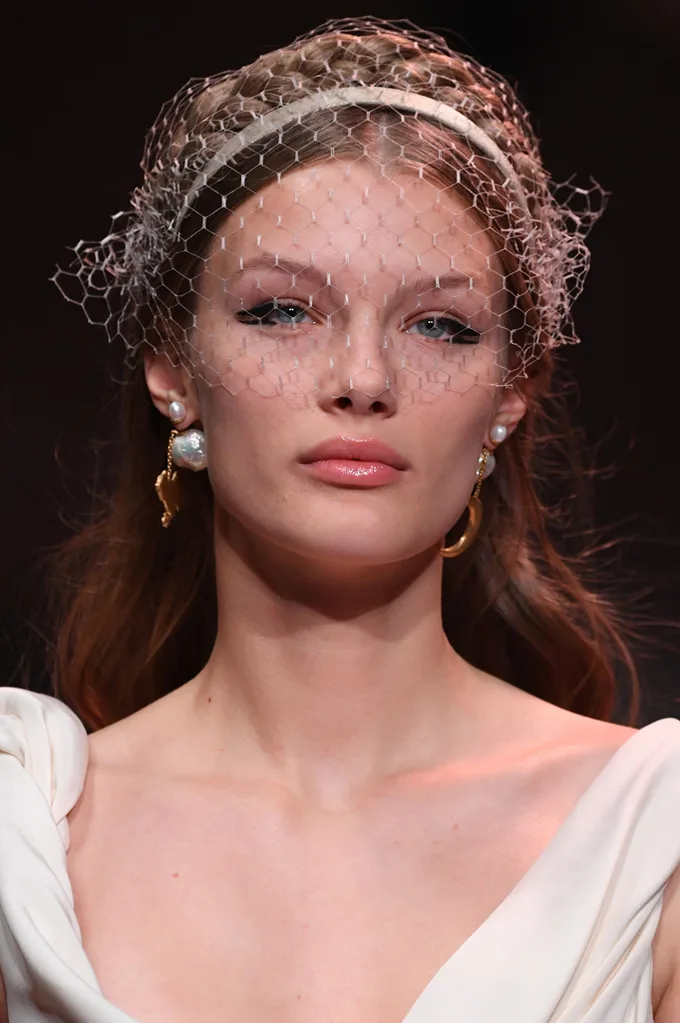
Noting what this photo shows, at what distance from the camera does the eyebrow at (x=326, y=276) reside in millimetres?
1957

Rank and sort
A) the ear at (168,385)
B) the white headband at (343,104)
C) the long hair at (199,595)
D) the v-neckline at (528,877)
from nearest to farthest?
the v-neckline at (528,877) → the white headband at (343,104) → the ear at (168,385) → the long hair at (199,595)

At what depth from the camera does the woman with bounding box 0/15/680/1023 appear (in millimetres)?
1880

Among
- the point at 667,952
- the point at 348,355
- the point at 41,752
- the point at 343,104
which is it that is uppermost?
the point at 343,104

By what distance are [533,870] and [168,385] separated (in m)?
0.77

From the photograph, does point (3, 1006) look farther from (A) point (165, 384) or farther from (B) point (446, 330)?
(B) point (446, 330)

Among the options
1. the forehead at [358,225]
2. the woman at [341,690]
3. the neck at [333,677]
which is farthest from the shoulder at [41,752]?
the forehead at [358,225]

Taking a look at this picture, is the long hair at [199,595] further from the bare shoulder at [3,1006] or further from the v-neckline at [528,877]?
the bare shoulder at [3,1006]

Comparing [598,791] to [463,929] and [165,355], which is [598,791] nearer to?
[463,929]

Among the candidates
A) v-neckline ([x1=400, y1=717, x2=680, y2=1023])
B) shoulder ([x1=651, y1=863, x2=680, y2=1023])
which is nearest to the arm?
shoulder ([x1=651, y1=863, x2=680, y2=1023])

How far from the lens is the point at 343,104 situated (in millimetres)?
2035

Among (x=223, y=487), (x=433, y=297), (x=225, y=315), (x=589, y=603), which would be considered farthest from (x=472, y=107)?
(x=589, y=603)

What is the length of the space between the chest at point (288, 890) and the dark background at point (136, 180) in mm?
726

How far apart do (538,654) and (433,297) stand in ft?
2.32

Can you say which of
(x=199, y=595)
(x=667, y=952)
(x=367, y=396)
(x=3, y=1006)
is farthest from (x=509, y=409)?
(x=3, y=1006)
